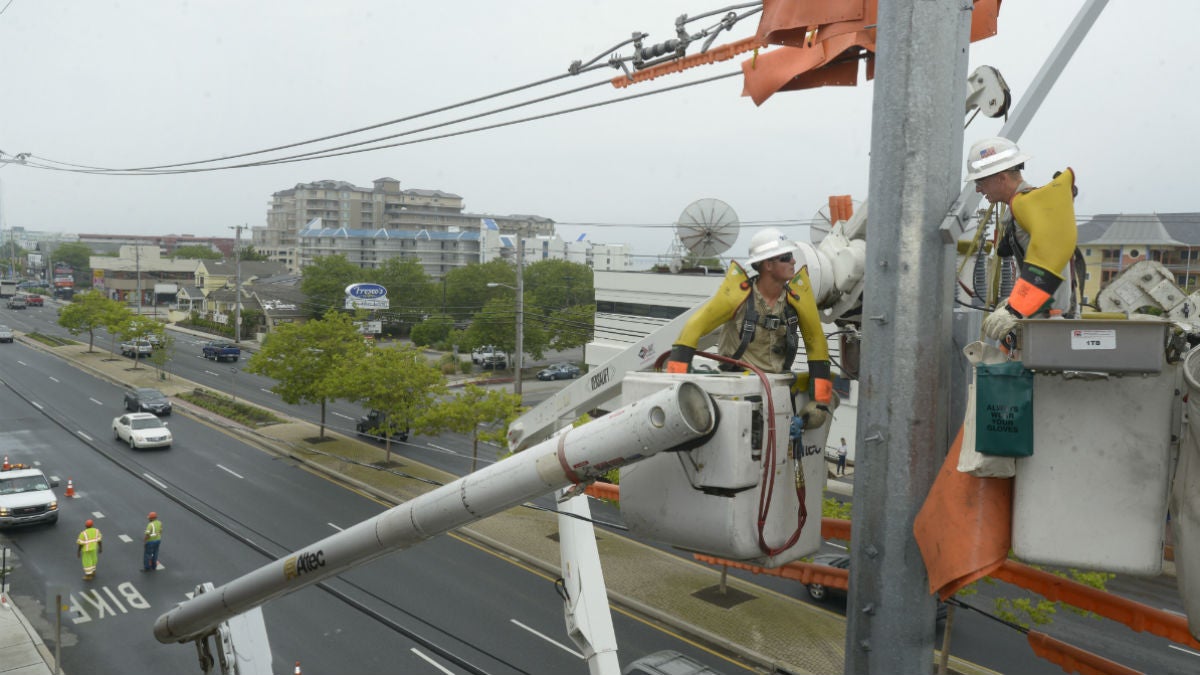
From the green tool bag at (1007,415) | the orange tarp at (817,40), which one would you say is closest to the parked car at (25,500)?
the orange tarp at (817,40)

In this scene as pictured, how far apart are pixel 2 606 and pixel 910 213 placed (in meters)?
19.6

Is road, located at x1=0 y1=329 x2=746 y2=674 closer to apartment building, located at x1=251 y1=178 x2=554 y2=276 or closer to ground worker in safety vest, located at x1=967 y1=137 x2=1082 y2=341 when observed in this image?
ground worker in safety vest, located at x1=967 y1=137 x2=1082 y2=341

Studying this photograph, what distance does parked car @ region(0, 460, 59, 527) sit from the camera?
21359 millimetres

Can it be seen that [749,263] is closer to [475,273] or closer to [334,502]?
[334,502]

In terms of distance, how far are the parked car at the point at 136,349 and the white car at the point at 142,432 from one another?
74.4ft

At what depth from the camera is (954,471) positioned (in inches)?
120

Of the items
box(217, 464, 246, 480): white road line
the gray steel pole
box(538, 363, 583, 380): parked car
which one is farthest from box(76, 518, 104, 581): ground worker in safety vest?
box(538, 363, 583, 380): parked car

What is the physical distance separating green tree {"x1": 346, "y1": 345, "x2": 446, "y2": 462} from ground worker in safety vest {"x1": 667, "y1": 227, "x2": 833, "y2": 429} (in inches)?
985

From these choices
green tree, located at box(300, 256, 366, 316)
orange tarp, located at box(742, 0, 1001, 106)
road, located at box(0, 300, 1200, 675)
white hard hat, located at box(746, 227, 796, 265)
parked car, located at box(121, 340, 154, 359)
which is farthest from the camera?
green tree, located at box(300, 256, 366, 316)

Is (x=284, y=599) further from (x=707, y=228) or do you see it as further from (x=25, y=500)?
(x=707, y=228)

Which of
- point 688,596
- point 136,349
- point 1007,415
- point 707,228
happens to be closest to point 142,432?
point 688,596

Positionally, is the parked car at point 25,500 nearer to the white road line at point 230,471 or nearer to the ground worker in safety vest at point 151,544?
the ground worker in safety vest at point 151,544

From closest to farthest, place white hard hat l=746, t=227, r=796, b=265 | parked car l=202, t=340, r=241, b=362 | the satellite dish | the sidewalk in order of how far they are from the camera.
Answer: white hard hat l=746, t=227, r=796, b=265 < the satellite dish < the sidewalk < parked car l=202, t=340, r=241, b=362

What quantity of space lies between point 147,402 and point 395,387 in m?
16.3
